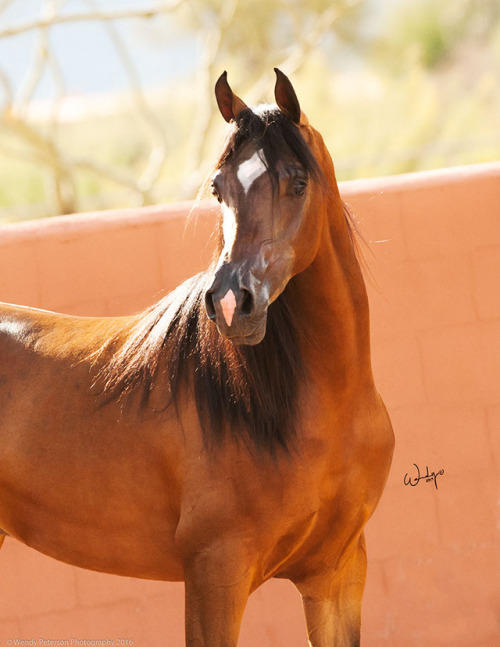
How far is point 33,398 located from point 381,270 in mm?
1713

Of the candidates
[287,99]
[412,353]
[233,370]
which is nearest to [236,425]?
[233,370]

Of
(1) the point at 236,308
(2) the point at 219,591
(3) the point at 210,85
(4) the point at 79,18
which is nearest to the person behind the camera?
(1) the point at 236,308

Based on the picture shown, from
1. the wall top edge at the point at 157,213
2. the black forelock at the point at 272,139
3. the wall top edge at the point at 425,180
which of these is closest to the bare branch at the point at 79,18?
the wall top edge at the point at 157,213

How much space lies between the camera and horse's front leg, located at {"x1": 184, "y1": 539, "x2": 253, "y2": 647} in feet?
7.39

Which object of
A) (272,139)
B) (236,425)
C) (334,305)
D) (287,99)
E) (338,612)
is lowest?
(338,612)

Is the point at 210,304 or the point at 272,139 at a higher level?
the point at 272,139

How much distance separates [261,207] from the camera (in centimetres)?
208

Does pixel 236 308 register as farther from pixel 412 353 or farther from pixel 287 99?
pixel 412 353

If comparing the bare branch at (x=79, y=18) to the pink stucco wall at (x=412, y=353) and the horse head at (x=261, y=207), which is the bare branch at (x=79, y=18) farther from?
the horse head at (x=261, y=207)

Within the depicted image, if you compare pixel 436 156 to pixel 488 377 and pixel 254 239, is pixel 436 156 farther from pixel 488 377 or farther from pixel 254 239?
pixel 254 239

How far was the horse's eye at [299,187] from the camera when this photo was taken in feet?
6.95

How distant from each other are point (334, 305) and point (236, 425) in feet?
1.34

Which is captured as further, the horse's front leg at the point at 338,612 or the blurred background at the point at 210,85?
the blurred background at the point at 210,85

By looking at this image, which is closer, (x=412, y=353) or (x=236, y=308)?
(x=236, y=308)
